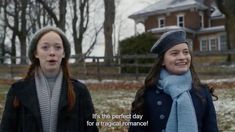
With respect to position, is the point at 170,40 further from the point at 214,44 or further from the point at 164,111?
the point at 214,44

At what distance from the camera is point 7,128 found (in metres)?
3.36

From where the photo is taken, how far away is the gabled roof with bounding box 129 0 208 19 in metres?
37.8

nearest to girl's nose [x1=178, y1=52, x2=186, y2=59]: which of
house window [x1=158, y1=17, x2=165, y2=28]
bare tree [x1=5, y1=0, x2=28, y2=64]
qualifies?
bare tree [x1=5, y1=0, x2=28, y2=64]

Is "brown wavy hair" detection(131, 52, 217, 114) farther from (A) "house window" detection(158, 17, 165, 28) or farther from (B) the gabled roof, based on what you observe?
(A) "house window" detection(158, 17, 165, 28)

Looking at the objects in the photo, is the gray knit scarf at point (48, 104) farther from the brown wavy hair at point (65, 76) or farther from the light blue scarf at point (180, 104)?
the light blue scarf at point (180, 104)

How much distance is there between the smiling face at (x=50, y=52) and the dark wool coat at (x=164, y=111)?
0.75 meters

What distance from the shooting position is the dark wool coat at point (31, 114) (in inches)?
131

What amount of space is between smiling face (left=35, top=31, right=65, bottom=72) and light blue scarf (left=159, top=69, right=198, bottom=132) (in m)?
0.84

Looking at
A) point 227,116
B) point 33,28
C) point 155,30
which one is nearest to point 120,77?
point 227,116

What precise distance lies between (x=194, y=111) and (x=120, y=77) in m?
15.5

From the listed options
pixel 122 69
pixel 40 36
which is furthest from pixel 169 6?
pixel 40 36

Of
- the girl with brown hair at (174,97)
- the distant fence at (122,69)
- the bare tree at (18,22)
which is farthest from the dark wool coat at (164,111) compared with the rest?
the bare tree at (18,22)

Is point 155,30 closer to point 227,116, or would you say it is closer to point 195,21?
point 195,21

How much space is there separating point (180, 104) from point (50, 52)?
1.07 meters
